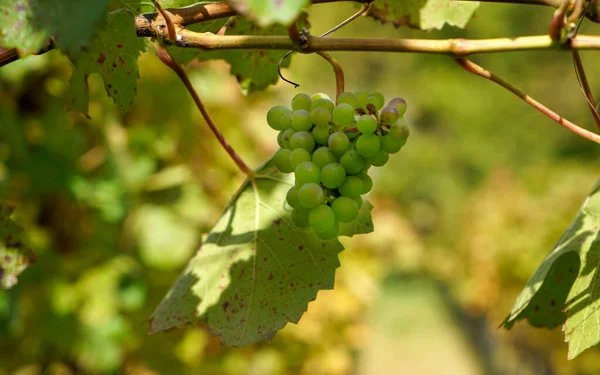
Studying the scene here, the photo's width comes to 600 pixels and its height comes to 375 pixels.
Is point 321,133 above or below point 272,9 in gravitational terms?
below

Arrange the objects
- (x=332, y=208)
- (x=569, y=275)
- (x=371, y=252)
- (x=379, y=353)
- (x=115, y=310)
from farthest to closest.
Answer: (x=379, y=353) < (x=371, y=252) < (x=115, y=310) < (x=569, y=275) < (x=332, y=208)

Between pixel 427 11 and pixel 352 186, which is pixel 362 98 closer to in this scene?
pixel 352 186

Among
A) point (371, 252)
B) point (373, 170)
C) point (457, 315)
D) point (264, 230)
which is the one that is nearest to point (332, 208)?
point (264, 230)

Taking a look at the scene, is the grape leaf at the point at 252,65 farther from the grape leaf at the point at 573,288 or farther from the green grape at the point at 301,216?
the grape leaf at the point at 573,288

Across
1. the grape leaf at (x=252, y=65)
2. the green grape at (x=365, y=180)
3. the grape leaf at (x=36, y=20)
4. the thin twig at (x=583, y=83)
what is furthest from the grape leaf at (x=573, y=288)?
the grape leaf at (x=36, y=20)

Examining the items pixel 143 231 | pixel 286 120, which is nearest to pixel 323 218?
pixel 286 120

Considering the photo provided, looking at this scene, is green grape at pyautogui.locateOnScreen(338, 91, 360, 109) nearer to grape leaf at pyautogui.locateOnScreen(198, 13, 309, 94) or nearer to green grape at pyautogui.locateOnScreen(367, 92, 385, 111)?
green grape at pyautogui.locateOnScreen(367, 92, 385, 111)

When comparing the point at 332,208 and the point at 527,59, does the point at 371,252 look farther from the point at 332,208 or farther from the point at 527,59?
the point at 527,59
